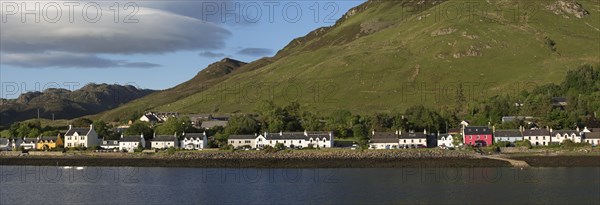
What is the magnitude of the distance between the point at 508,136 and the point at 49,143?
7788cm

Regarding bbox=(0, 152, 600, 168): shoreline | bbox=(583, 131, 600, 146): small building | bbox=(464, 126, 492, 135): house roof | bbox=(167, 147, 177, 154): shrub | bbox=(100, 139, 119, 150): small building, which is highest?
bbox=(464, 126, 492, 135): house roof

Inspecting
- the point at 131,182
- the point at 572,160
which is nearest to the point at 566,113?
the point at 572,160

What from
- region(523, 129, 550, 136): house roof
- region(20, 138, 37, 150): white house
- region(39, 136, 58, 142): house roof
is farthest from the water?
region(20, 138, 37, 150): white house

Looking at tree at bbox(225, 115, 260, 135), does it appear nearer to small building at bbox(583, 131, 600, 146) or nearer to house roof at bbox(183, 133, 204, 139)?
house roof at bbox(183, 133, 204, 139)

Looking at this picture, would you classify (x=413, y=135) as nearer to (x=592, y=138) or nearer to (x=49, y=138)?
(x=592, y=138)

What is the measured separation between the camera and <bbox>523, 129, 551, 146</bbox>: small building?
362 ft

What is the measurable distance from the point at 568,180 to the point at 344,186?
22.4 metres

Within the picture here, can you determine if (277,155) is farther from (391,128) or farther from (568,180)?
(568,180)

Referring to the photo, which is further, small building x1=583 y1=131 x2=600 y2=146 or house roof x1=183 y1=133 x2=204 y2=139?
house roof x1=183 y1=133 x2=204 y2=139

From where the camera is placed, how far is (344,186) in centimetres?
6819

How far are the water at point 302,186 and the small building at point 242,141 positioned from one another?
1034 inches

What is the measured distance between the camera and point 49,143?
12325 centimetres

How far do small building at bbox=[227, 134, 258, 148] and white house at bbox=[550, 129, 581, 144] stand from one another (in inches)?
1873

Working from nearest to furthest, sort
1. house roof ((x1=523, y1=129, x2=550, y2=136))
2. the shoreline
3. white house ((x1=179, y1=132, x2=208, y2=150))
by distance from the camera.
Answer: the shoreline → house roof ((x1=523, y1=129, x2=550, y2=136)) → white house ((x1=179, y1=132, x2=208, y2=150))
